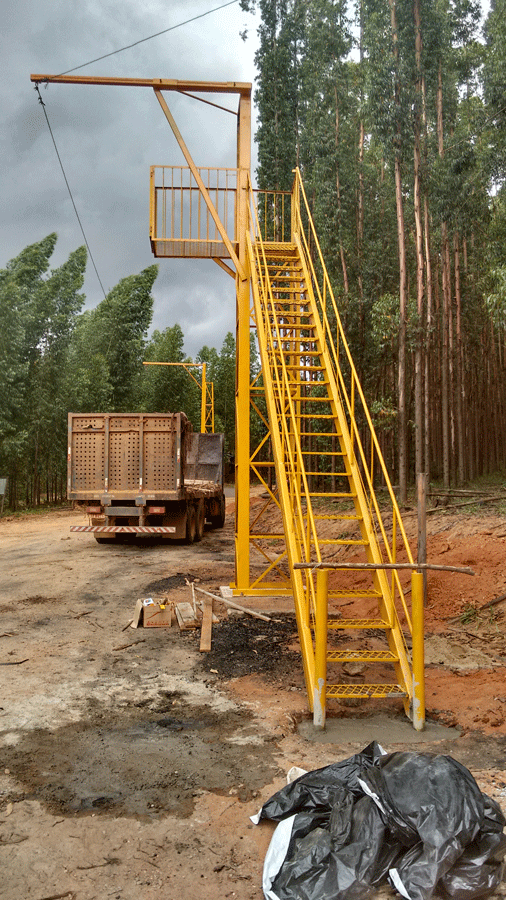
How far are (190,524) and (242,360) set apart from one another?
327 inches

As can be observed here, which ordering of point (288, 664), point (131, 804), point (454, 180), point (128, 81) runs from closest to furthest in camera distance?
point (131, 804), point (288, 664), point (128, 81), point (454, 180)

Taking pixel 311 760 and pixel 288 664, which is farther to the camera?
pixel 288 664

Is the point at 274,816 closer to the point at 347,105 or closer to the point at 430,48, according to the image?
the point at 430,48

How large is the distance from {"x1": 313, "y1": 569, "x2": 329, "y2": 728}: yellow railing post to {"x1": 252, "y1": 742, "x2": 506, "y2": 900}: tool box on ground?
1.64m

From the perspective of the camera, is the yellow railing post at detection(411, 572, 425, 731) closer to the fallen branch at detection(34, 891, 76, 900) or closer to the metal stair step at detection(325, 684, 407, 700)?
the metal stair step at detection(325, 684, 407, 700)

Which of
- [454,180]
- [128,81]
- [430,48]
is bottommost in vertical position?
[128,81]

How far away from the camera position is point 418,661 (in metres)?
5.24

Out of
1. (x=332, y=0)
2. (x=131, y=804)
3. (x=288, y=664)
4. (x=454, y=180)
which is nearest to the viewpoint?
(x=131, y=804)

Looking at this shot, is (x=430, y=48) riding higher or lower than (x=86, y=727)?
higher

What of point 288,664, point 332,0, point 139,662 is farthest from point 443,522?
point 332,0

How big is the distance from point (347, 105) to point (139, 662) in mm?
20888

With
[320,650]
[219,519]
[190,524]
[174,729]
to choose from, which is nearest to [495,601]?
[320,650]

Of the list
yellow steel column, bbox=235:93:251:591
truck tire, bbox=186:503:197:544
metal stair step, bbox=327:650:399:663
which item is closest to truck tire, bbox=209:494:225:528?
truck tire, bbox=186:503:197:544

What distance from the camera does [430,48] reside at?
1738 cm
